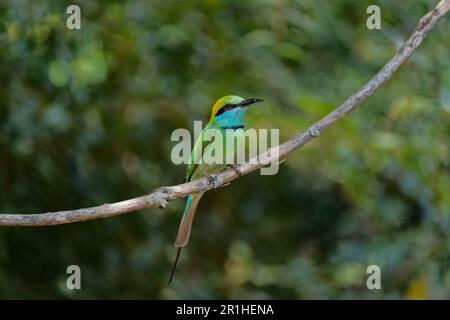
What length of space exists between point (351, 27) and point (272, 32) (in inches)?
21.9

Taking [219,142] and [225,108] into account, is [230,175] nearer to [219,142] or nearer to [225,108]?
[219,142]

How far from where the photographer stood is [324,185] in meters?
6.56

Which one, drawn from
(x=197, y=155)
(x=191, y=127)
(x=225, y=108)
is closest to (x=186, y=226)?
(x=197, y=155)

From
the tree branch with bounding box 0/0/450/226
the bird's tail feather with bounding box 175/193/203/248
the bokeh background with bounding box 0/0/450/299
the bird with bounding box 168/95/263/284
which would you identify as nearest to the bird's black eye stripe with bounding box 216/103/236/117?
the bird with bounding box 168/95/263/284

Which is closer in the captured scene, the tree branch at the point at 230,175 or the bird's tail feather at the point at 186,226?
the tree branch at the point at 230,175

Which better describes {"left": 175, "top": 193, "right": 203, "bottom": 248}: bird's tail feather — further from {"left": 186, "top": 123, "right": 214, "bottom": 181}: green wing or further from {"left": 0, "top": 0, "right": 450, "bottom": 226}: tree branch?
{"left": 0, "top": 0, "right": 450, "bottom": 226}: tree branch

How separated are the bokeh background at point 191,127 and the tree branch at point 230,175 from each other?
101 cm

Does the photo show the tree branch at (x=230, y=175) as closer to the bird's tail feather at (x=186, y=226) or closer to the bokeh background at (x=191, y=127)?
the bird's tail feather at (x=186, y=226)

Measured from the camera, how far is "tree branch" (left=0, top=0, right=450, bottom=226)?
9.51 ft

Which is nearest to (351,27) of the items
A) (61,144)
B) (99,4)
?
(99,4)

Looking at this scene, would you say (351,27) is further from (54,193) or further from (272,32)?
(54,193)

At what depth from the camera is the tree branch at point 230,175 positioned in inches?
114

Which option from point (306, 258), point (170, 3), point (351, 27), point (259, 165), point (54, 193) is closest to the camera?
point (259, 165)

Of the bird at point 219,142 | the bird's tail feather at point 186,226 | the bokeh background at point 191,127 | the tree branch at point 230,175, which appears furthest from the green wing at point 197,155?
the bokeh background at point 191,127
